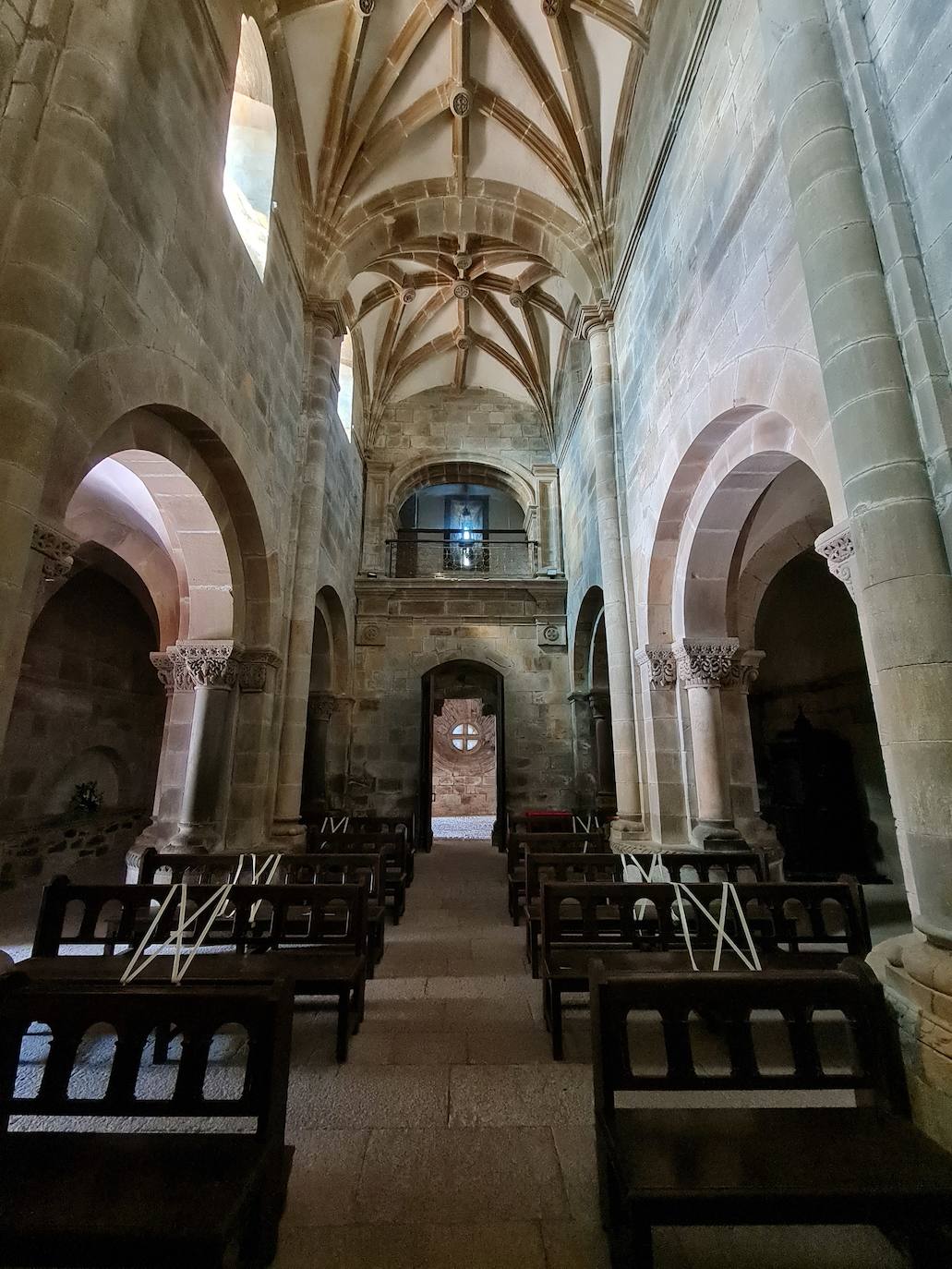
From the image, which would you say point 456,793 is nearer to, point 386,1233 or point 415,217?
point 415,217

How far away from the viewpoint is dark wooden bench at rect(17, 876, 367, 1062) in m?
2.70

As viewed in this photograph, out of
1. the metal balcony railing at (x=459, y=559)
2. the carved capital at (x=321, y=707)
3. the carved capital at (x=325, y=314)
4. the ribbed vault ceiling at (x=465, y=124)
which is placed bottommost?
the carved capital at (x=321, y=707)

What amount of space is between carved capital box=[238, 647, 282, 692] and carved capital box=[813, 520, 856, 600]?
185 inches

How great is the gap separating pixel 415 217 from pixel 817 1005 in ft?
30.5

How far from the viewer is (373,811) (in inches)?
380

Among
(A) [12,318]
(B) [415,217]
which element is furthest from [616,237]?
(A) [12,318]

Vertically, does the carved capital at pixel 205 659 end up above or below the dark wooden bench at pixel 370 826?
above

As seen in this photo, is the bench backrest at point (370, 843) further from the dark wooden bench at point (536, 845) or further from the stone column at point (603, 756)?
the stone column at point (603, 756)

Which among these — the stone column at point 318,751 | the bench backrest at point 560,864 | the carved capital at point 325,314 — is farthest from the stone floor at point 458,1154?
the carved capital at point 325,314

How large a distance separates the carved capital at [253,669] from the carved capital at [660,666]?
12.1 feet

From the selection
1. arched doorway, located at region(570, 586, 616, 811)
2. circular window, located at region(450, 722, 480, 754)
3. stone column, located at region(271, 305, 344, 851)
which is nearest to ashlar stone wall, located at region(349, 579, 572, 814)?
arched doorway, located at region(570, 586, 616, 811)

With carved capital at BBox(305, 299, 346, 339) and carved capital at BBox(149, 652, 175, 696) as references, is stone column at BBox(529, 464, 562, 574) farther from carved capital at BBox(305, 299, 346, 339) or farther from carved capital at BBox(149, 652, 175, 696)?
carved capital at BBox(149, 652, 175, 696)

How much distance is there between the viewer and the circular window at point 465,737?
1741 centimetres

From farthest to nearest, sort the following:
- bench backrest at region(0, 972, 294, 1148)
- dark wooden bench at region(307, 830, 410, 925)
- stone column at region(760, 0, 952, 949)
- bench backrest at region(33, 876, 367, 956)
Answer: dark wooden bench at region(307, 830, 410, 925) → bench backrest at region(33, 876, 367, 956) → stone column at region(760, 0, 952, 949) → bench backrest at region(0, 972, 294, 1148)
